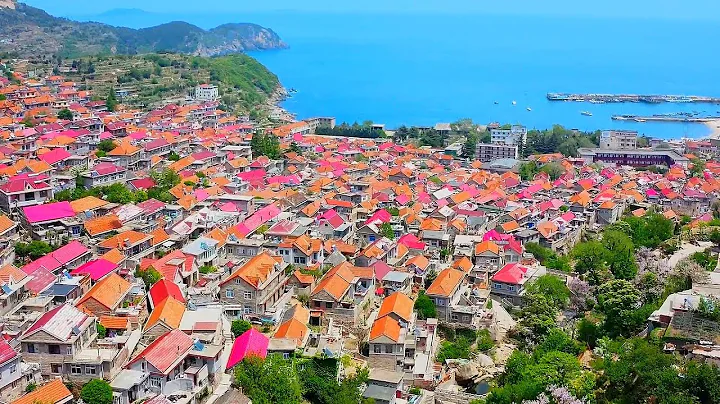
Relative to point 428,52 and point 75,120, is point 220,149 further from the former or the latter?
point 428,52

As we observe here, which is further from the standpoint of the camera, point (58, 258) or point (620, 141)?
point (620, 141)

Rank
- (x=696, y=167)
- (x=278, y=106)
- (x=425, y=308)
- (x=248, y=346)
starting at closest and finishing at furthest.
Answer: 1. (x=248, y=346)
2. (x=425, y=308)
3. (x=696, y=167)
4. (x=278, y=106)

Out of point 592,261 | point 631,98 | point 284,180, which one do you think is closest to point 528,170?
point 284,180

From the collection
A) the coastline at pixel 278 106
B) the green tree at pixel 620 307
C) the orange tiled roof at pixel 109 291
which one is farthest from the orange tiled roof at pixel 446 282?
the coastline at pixel 278 106

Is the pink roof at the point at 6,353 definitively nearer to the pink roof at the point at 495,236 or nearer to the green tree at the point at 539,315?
the green tree at the point at 539,315

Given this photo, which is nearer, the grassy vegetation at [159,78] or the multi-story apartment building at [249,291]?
the multi-story apartment building at [249,291]

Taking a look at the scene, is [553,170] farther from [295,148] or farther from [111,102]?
[111,102]

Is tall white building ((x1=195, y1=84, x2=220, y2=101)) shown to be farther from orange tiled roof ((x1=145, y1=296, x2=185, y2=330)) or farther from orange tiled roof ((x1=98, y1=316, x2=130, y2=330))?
orange tiled roof ((x1=98, y1=316, x2=130, y2=330))
